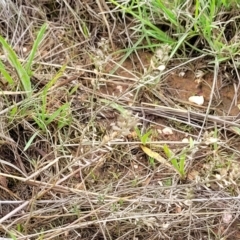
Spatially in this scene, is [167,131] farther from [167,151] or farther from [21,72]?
[21,72]

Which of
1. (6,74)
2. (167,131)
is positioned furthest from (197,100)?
(6,74)

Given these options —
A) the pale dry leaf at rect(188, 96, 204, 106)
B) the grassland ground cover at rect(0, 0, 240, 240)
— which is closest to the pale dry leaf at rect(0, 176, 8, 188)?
the grassland ground cover at rect(0, 0, 240, 240)

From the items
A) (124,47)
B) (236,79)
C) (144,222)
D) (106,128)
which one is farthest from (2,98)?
(236,79)

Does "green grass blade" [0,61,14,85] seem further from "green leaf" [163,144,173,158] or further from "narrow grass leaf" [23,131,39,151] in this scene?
"green leaf" [163,144,173,158]

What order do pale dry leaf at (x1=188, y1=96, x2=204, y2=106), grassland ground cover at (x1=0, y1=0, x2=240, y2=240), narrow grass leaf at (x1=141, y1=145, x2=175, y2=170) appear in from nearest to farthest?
grassland ground cover at (x1=0, y1=0, x2=240, y2=240), narrow grass leaf at (x1=141, y1=145, x2=175, y2=170), pale dry leaf at (x1=188, y1=96, x2=204, y2=106)

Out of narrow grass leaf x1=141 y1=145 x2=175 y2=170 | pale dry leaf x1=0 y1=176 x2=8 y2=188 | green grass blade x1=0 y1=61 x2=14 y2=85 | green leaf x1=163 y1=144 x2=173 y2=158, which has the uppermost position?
green grass blade x1=0 y1=61 x2=14 y2=85

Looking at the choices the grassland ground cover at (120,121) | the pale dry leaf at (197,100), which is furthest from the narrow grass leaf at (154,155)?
the pale dry leaf at (197,100)

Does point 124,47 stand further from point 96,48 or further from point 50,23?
point 50,23

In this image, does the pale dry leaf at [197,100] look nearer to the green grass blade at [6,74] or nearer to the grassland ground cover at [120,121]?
the grassland ground cover at [120,121]
